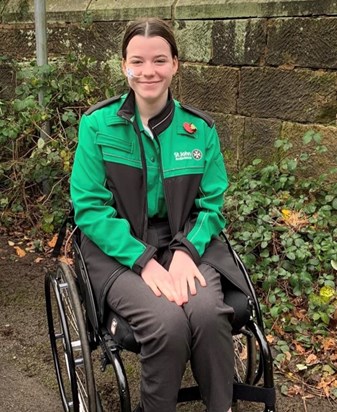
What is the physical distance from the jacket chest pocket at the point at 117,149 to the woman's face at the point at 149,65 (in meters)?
0.20

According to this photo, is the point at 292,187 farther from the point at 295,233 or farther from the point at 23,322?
the point at 23,322

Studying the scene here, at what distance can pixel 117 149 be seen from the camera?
2162 mm

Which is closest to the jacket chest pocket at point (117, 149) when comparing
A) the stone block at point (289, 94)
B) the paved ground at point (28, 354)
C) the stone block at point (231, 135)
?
the paved ground at point (28, 354)

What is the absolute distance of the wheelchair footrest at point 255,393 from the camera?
196 cm

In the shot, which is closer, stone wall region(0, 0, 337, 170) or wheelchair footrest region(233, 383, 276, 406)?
wheelchair footrest region(233, 383, 276, 406)

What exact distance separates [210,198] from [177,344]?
2.14 feet

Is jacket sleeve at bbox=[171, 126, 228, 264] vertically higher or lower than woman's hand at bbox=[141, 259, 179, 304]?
higher

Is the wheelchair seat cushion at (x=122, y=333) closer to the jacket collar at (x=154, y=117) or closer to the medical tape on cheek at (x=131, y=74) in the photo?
the jacket collar at (x=154, y=117)

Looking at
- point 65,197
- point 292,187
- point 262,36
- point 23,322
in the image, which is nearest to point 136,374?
point 23,322

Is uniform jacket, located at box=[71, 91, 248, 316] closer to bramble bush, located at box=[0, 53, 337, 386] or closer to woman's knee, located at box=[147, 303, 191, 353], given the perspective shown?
woman's knee, located at box=[147, 303, 191, 353]

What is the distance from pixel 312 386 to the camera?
2688mm

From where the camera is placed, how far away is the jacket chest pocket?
215 cm

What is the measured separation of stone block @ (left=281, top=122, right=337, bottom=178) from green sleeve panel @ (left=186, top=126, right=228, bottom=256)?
137 centimetres

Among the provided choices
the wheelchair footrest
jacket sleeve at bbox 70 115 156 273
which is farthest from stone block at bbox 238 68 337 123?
the wheelchair footrest
